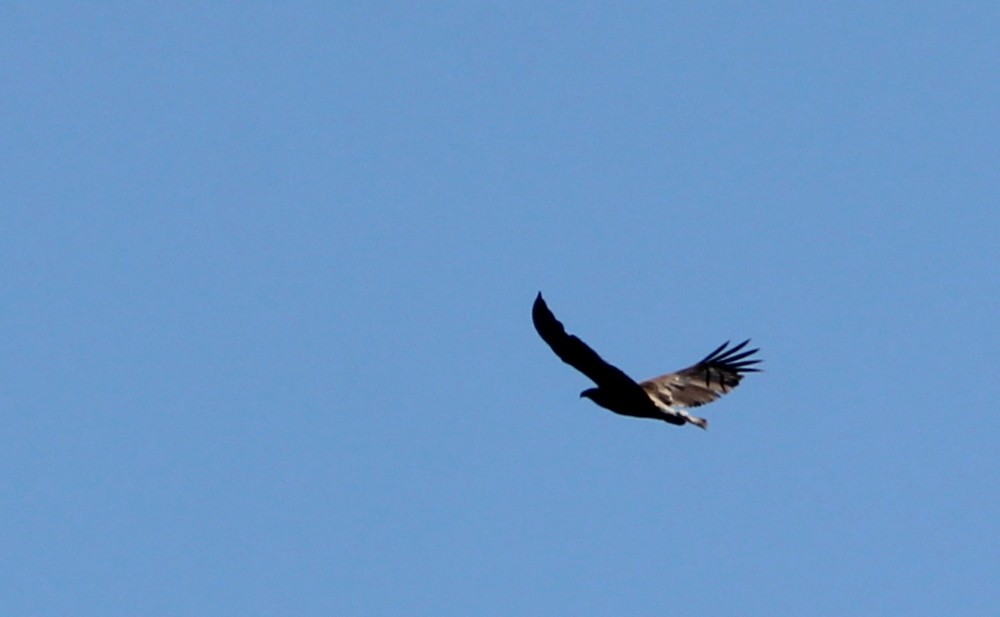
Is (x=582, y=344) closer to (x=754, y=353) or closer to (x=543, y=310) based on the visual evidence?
(x=543, y=310)

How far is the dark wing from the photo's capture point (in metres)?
27.8

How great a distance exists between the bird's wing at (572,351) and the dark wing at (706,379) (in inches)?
115

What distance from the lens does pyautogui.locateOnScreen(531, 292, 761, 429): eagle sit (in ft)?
78.5

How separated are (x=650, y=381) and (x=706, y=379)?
2.91 feet

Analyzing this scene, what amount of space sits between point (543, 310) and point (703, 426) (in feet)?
10.3

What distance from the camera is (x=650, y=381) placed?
28094 millimetres

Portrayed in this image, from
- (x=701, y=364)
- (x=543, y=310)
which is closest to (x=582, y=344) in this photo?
(x=543, y=310)

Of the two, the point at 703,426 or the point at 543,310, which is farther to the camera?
the point at 703,426

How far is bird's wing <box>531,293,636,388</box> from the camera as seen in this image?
2377 cm

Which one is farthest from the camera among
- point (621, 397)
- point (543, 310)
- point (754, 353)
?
point (754, 353)

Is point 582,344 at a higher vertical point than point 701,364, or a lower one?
lower

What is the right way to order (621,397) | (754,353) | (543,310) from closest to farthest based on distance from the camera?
(543,310), (621,397), (754,353)

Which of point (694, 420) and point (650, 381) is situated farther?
point (650, 381)

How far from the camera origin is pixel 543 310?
23.7 meters
